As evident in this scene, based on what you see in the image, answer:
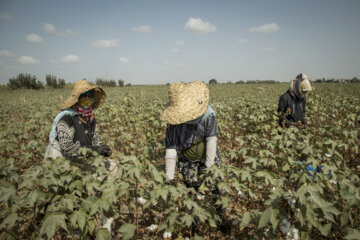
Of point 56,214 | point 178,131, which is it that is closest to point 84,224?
point 56,214

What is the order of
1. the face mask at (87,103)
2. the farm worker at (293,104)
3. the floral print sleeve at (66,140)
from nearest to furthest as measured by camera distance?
the floral print sleeve at (66,140), the face mask at (87,103), the farm worker at (293,104)

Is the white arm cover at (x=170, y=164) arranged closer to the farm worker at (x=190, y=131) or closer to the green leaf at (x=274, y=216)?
the farm worker at (x=190, y=131)

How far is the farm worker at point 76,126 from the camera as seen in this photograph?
249 centimetres

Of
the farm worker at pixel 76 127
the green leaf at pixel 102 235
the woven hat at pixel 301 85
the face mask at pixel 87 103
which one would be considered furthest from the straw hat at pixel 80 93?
the woven hat at pixel 301 85

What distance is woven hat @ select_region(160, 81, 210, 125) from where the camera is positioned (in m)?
1.64

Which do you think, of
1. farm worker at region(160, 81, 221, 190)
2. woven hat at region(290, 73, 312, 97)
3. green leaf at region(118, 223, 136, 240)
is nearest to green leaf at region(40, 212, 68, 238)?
green leaf at region(118, 223, 136, 240)

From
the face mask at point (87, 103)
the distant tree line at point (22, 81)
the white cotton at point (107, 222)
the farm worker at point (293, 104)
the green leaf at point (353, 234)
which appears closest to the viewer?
the green leaf at point (353, 234)

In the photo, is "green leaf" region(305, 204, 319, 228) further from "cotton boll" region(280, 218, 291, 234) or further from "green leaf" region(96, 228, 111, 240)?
"green leaf" region(96, 228, 111, 240)

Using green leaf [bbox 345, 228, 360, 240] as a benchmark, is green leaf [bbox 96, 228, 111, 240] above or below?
below

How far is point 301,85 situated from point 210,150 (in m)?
2.81

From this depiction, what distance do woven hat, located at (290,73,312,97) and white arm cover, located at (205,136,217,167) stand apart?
2694 mm

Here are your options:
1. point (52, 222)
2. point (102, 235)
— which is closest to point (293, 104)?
point (102, 235)

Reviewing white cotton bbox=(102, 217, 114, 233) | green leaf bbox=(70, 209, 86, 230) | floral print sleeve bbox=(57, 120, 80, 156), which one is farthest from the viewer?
floral print sleeve bbox=(57, 120, 80, 156)

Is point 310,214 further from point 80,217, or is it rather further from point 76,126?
point 76,126
